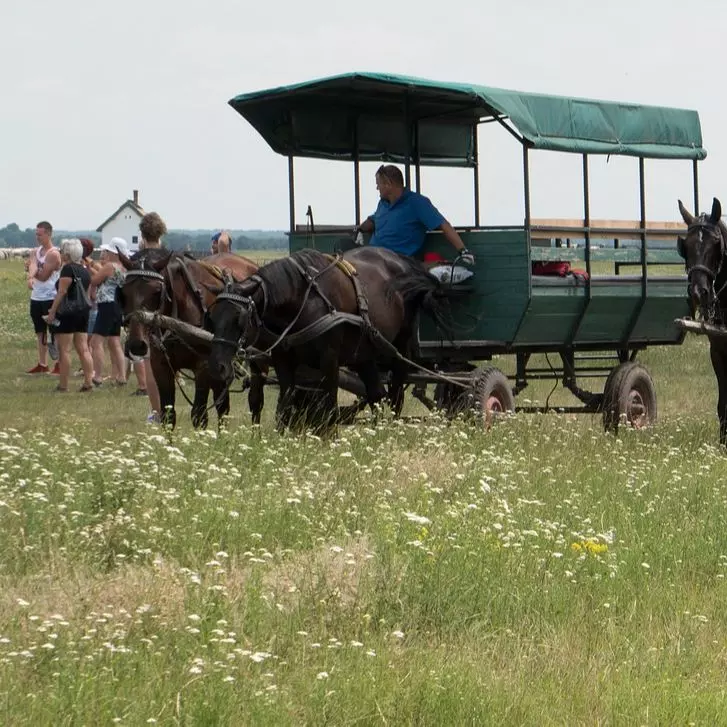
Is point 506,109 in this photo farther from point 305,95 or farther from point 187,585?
point 187,585

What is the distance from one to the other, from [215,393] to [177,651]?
256 inches

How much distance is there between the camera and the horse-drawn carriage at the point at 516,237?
1294 cm

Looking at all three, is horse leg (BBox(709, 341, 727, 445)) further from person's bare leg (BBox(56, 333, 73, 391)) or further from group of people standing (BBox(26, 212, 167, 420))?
person's bare leg (BBox(56, 333, 73, 391))

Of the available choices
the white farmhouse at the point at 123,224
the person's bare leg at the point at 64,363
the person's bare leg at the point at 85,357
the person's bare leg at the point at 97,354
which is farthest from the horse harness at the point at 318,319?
the white farmhouse at the point at 123,224

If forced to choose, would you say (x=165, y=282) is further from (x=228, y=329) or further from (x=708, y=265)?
(x=708, y=265)

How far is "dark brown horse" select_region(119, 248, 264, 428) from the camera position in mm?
12016

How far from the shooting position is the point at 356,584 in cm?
680

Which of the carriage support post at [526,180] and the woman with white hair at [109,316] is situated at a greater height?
the carriage support post at [526,180]

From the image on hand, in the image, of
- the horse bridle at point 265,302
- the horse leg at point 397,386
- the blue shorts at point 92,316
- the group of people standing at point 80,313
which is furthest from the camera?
the blue shorts at point 92,316

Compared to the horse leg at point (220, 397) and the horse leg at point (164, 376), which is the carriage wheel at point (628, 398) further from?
the horse leg at point (164, 376)

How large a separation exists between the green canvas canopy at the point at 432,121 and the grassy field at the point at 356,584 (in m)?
3.16

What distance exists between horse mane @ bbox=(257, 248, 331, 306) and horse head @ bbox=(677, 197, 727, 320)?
113 inches

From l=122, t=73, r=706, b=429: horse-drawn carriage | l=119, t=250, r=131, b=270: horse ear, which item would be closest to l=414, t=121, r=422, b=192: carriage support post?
l=122, t=73, r=706, b=429: horse-drawn carriage

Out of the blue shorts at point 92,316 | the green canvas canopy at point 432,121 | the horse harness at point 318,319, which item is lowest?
the blue shorts at point 92,316
